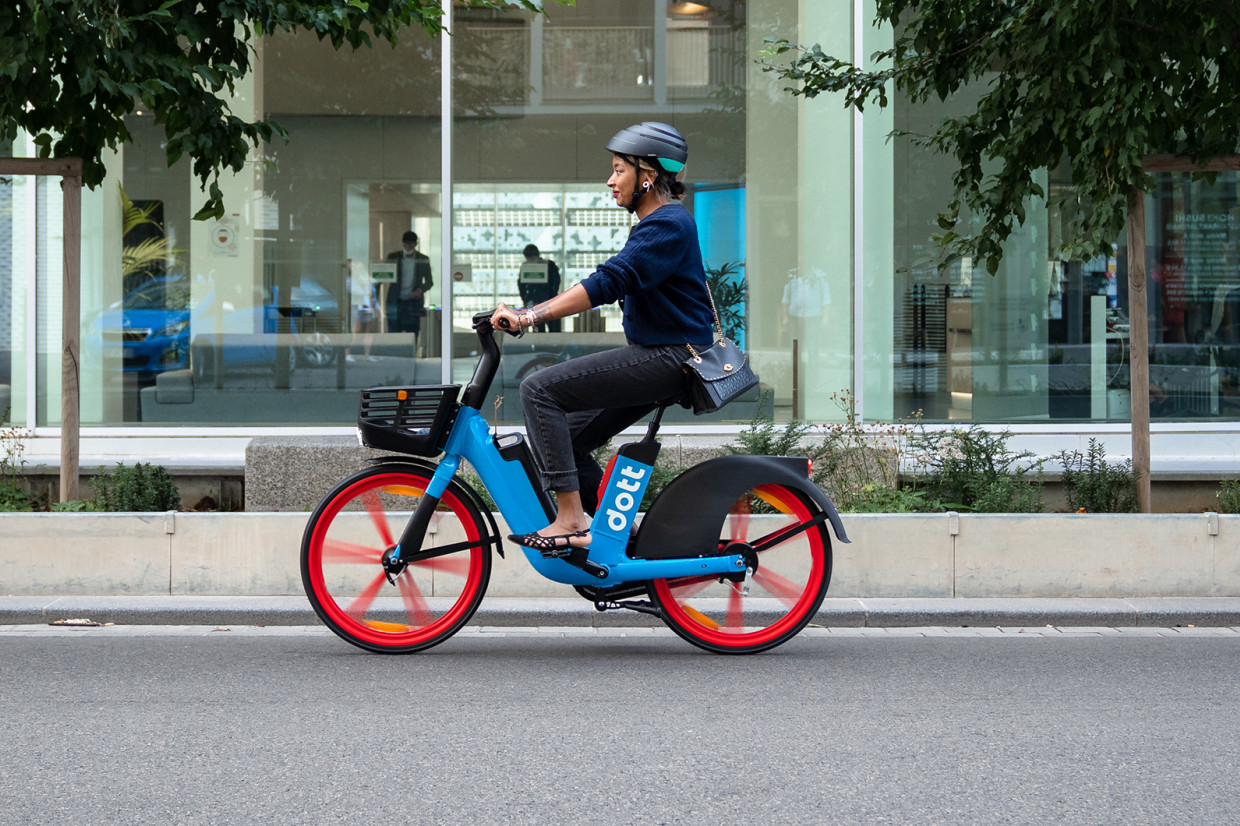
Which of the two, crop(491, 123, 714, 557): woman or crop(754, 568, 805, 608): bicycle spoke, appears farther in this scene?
crop(754, 568, 805, 608): bicycle spoke

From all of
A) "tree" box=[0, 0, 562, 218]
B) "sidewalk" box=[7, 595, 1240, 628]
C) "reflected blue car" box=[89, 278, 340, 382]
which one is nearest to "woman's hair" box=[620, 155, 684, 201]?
"sidewalk" box=[7, 595, 1240, 628]

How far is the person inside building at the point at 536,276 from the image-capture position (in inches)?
471

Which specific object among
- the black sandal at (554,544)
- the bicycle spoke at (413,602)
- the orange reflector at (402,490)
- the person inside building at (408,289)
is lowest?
the bicycle spoke at (413,602)

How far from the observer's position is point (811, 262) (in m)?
12.1

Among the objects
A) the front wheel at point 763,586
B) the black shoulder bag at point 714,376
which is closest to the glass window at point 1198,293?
the front wheel at point 763,586

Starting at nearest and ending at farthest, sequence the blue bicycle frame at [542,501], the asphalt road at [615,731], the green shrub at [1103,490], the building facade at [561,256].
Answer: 1. the asphalt road at [615,731]
2. the blue bicycle frame at [542,501]
3. the green shrub at [1103,490]
4. the building facade at [561,256]

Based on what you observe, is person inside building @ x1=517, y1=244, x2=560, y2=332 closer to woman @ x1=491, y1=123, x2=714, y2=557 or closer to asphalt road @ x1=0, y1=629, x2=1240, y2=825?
asphalt road @ x1=0, y1=629, x2=1240, y2=825

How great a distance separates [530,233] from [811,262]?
2.38 meters

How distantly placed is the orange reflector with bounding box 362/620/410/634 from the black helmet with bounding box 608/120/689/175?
2.08 m

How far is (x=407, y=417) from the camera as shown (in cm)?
552

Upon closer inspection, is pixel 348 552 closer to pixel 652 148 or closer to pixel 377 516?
pixel 377 516

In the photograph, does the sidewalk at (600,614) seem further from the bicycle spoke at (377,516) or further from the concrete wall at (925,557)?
the bicycle spoke at (377,516)

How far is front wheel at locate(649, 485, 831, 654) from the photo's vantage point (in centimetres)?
576

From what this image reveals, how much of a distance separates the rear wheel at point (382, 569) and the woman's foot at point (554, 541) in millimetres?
245
